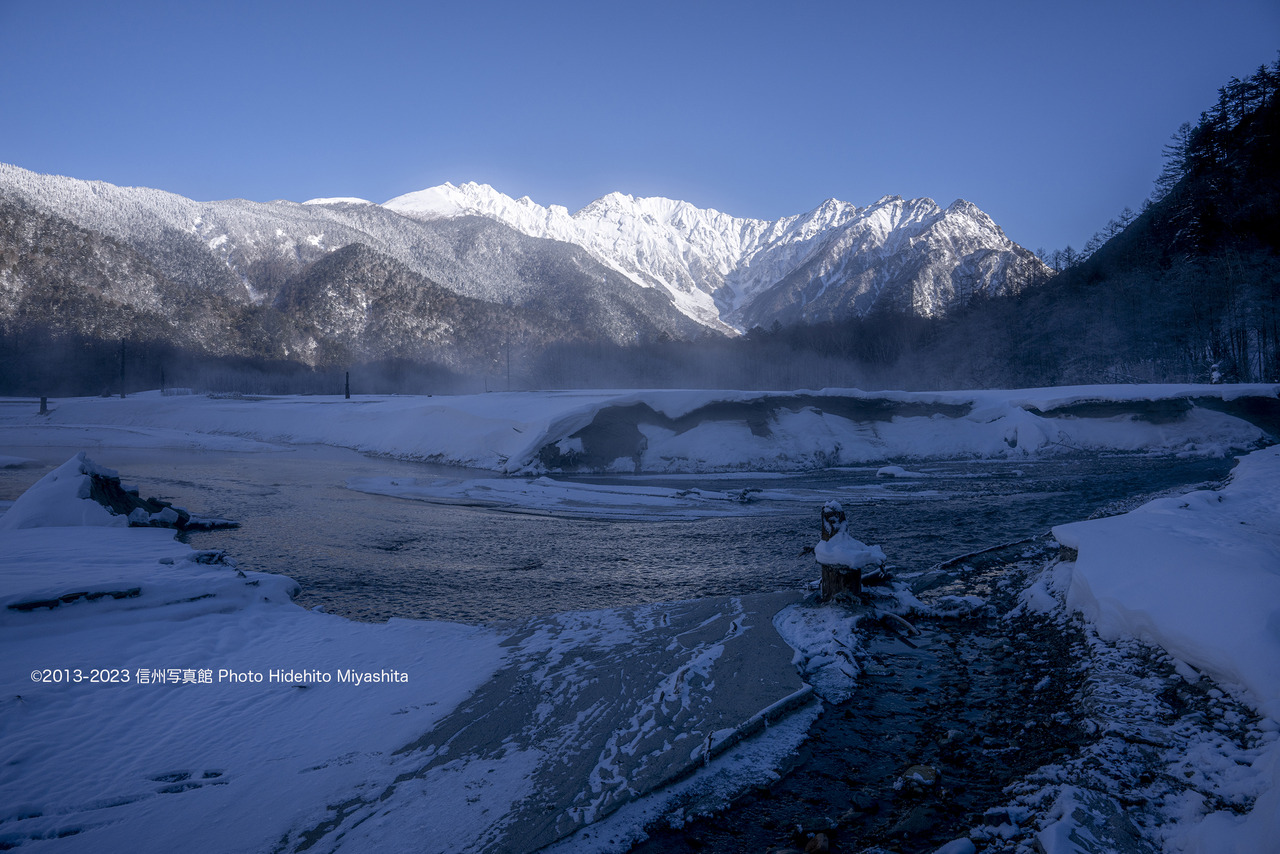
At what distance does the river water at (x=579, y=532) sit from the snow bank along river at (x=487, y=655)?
9 cm

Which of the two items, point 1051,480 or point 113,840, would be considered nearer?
point 113,840

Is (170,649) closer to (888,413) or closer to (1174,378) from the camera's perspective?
(888,413)

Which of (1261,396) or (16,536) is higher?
(1261,396)

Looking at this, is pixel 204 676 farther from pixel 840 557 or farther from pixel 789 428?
pixel 789 428

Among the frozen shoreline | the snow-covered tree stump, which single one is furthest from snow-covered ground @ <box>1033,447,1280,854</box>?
the frozen shoreline

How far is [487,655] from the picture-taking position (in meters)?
5.52

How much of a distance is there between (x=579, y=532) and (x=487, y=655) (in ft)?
19.8

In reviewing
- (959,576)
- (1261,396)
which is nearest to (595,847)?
(959,576)

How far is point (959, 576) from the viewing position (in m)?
8.06

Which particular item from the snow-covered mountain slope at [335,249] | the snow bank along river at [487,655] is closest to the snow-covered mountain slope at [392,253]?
the snow-covered mountain slope at [335,249]

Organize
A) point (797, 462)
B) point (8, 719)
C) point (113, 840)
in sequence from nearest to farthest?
1. point (113, 840)
2. point (8, 719)
3. point (797, 462)

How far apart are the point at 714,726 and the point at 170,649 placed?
15.5 feet

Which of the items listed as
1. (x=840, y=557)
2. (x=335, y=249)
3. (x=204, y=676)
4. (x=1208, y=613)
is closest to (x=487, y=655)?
(x=204, y=676)

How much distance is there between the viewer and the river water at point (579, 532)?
779 cm
